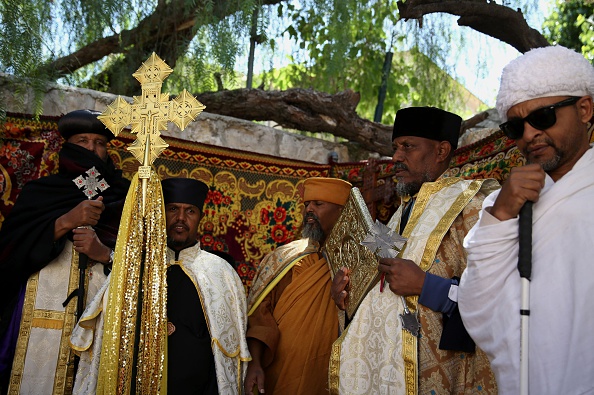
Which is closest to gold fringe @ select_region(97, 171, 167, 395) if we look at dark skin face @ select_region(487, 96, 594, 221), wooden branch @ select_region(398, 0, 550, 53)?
dark skin face @ select_region(487, 96, 594, 221)

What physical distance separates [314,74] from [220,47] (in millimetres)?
2360

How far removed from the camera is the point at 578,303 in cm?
285

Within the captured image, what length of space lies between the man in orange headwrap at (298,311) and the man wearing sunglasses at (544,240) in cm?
219

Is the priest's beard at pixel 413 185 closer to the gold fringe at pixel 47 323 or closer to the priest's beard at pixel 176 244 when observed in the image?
the priest's beard at pixel 176 244

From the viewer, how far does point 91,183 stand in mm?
5570

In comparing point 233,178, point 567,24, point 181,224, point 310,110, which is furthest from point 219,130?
point 567,24

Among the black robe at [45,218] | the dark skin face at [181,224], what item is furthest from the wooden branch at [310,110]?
the dark skin face at [181,224]

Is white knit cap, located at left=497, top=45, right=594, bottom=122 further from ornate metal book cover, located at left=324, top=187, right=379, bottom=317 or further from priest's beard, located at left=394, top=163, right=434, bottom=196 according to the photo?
priest's beard, located at left=394, top=163, right=434, bottom=196

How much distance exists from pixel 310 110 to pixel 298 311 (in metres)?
3.08

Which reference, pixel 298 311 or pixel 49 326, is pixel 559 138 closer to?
pixel 298 311

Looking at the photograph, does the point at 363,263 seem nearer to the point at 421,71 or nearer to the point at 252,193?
the point at 252,193

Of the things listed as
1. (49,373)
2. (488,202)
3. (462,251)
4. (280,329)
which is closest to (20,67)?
(49,373)

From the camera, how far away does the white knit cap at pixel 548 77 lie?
3.18 meters

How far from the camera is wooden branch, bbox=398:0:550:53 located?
246 inches
